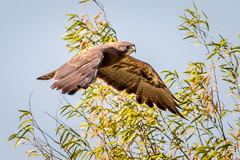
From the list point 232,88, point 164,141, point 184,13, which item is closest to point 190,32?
point 184,13

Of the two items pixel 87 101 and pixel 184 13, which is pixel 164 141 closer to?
pixel 87 101

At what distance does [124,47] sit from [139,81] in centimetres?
89

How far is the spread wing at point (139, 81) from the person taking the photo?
9664 mm

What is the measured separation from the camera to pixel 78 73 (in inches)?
302

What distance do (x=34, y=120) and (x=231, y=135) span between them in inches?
102

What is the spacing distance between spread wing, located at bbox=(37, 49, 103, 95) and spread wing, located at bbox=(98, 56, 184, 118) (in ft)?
4.88

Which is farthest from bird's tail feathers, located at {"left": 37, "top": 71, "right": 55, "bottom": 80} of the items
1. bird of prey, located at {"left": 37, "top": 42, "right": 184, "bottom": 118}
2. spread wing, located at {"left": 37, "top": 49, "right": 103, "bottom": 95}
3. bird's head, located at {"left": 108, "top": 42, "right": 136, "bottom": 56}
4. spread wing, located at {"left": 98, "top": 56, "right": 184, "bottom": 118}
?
spread wing, located at {"left": 98, "top": 56, "right": 184, "bottom": 118}

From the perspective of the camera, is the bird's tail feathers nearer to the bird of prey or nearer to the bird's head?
the bird of prey

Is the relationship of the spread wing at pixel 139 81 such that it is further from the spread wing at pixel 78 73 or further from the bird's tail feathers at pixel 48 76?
the spread wing at pixel 78 73

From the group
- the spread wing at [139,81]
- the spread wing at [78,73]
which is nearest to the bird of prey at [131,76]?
the spread wing at [139,81]

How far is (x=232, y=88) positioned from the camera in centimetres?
919

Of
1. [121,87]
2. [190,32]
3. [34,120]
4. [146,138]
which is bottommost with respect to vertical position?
[34,120]

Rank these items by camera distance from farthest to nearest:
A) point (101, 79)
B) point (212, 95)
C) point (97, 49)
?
1. point (101, 79)
2. point (212, 95)
3. point (97, 49)

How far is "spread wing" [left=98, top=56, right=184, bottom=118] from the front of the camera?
380 inches
